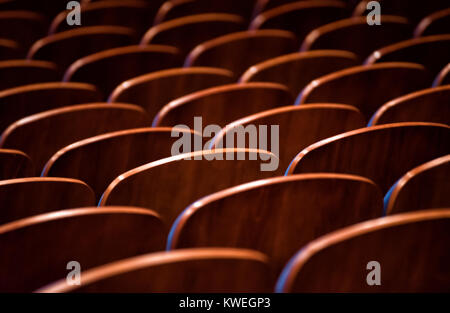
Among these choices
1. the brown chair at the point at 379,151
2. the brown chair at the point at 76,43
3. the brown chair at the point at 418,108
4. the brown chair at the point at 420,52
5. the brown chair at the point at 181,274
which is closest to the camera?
the brown chair at the point at 181,274

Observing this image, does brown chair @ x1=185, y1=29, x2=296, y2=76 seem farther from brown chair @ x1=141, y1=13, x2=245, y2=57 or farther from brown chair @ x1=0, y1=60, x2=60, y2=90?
brown chair @ x1=0, y1=60, x2=60, y2=90

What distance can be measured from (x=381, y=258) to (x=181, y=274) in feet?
0.55

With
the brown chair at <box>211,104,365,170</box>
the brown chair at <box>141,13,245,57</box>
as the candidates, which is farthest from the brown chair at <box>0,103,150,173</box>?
the brown chair at <box>141,13,245,57</box>

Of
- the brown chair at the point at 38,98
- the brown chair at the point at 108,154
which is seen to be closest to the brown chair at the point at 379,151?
the brown chair at the point at 108,154

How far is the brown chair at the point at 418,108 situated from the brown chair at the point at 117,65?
1.45 ft

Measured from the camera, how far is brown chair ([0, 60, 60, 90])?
3.32 ft

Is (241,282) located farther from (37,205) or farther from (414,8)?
(414,8)

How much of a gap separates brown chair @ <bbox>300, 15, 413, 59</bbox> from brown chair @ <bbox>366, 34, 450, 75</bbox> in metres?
0.12

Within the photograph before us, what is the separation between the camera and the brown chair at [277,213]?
0.54 metres

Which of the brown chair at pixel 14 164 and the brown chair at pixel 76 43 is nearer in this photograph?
the brown chair at pixel 14 164

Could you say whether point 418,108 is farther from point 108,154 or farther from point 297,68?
point 108,154

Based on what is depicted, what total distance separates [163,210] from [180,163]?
64mm

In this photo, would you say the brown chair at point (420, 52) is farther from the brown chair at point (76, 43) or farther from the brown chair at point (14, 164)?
the brown chair at point (14, 164)

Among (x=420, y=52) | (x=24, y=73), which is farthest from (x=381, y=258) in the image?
(x=24, y=73)
